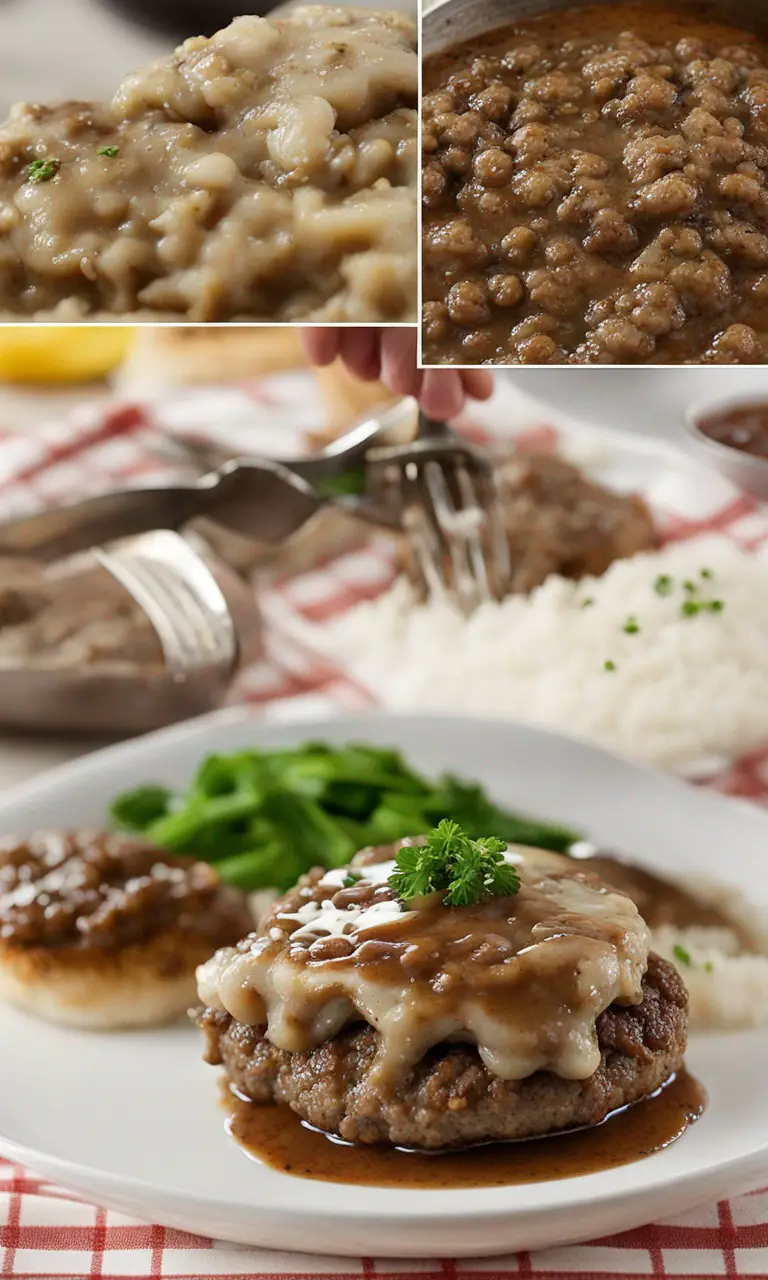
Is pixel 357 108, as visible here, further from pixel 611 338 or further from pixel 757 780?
pixel 757 780

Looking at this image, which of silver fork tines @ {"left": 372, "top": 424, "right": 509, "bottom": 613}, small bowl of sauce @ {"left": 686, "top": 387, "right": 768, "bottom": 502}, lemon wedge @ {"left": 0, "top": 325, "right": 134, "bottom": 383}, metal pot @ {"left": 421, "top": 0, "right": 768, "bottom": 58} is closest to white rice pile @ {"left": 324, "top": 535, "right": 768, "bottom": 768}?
silver fork tines @ {"left": 372, "top": 424, "right": 509, "bottom": 613}

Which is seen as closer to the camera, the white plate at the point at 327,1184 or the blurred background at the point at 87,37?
the white plate at the point at 327,1184

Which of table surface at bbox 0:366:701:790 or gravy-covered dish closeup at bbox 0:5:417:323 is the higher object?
gravy-covered dish closeup at bbox 0:5:417:323

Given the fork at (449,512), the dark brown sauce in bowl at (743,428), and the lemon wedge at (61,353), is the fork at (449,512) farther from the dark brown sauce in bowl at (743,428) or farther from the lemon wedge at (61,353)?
the lemon wedge at (61,353)

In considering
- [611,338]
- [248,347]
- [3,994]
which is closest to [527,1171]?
[3,994]

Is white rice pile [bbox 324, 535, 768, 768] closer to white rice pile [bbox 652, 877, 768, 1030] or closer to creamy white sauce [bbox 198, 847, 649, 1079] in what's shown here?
white rice pile [bbox 652, 877, 768, 1030]

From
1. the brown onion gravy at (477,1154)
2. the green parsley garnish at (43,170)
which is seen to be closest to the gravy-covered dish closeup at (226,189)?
the green parsley garnish at (43,170)

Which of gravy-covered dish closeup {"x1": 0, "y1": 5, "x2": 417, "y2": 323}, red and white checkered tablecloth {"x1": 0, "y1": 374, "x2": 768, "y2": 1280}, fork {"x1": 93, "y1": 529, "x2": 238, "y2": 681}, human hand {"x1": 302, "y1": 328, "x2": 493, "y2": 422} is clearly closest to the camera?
red and white checkered tablecloth {"x1": 0, "y1": 374, "x2": 768, "y2": 1280}
